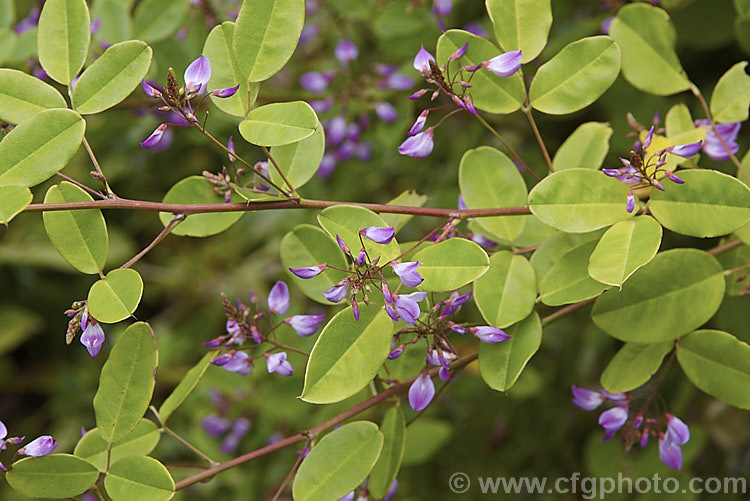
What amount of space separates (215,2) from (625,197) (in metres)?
1.03

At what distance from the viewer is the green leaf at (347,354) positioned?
26.0 inches

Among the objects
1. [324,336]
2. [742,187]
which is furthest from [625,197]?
[324,336]

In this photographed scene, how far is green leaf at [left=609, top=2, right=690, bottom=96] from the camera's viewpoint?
0.94 metres

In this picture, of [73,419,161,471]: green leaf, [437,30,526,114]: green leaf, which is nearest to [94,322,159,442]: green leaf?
[73,419,161,471]: green leaf

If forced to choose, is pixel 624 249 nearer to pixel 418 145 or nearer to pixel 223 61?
pixel 418 145

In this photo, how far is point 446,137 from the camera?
1.90m

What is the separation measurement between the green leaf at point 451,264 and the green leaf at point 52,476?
1.44 ft

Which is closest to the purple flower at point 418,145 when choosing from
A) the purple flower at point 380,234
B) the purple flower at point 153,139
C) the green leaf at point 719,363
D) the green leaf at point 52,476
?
the purple flower at point 380,234

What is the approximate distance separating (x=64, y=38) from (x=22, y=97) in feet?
0.31

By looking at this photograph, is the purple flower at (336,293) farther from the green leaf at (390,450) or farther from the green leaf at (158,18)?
the green leaf at (158,18)

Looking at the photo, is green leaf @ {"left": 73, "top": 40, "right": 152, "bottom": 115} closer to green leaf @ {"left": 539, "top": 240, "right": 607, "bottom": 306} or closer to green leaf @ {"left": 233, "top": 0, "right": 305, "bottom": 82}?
green leaf @ {"left": 233, "top": 0, "right": 305, "bottom": 82}

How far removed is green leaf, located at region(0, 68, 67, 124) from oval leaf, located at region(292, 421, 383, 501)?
501mm

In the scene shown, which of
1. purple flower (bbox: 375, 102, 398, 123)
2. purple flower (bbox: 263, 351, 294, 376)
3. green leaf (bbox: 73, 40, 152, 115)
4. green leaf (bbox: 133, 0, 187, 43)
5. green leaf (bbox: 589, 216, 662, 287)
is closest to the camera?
green leaf (bbox: 589, 216, 662, 287)

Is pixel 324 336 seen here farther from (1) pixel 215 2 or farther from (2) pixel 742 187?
(1) pixel 215 2
